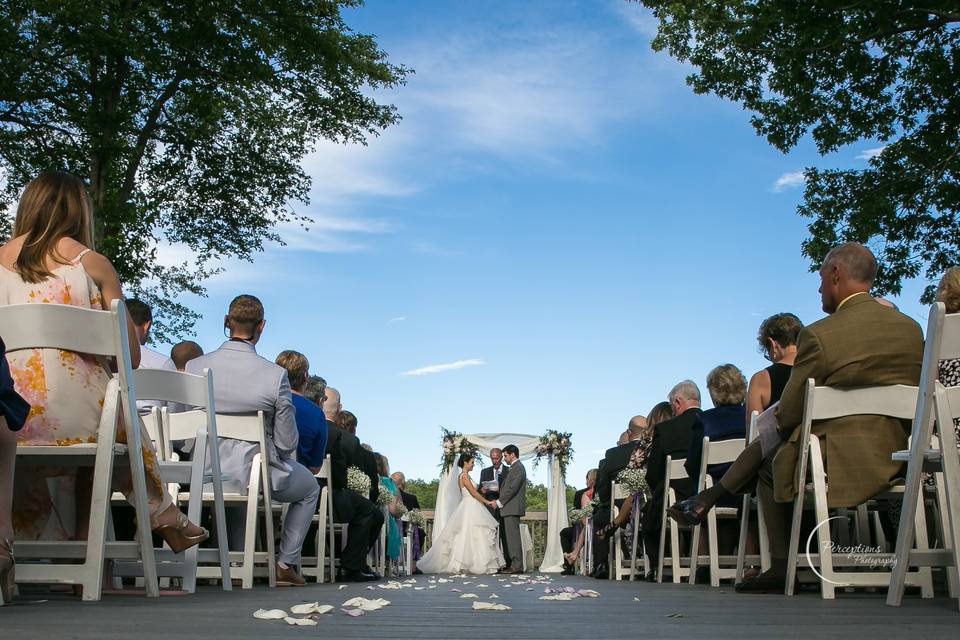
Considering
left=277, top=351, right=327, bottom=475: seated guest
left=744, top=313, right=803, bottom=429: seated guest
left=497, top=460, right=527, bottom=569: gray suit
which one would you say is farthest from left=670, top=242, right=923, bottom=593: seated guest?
left=497, top=460, right=527, bottom=569: gray suit

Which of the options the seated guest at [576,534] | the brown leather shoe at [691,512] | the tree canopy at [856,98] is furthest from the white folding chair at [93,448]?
the tree canopy at [856,98]

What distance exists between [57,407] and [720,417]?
532cm

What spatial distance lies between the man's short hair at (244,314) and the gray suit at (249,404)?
142mm

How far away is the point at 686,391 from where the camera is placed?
403 inches

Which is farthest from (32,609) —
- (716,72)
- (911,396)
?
(716,72)

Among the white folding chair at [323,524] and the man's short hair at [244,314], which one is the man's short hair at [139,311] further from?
the white folding chair at [323,524]

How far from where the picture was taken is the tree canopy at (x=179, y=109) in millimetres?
18078

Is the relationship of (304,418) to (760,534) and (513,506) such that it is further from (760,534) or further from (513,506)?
(513,506)

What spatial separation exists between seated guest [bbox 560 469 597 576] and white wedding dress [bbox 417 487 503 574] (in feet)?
4.65

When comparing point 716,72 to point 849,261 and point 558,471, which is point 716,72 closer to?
point 558,471

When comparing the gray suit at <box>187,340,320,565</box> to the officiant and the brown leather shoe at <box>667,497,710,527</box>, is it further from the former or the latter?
the officiant

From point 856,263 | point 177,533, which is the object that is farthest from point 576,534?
point 177,533

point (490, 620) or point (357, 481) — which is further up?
point (357, 481)

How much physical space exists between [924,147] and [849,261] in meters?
11.9
